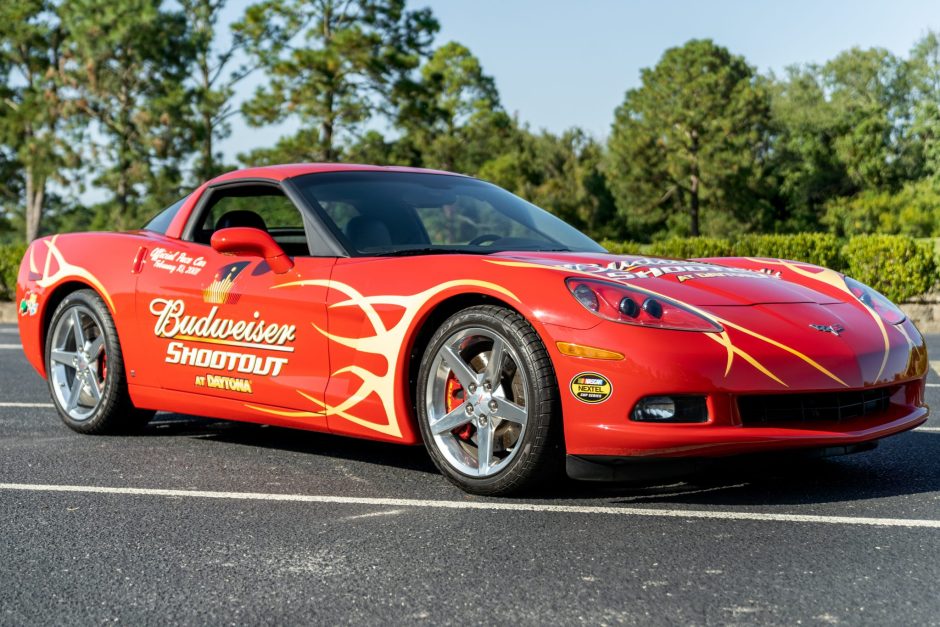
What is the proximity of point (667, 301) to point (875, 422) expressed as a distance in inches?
36.3

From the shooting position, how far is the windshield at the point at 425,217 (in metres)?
5.02

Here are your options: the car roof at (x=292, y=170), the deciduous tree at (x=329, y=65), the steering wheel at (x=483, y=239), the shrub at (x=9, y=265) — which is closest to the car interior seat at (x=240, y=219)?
the car roof at (x=292, y=170)

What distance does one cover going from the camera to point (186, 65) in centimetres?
3525

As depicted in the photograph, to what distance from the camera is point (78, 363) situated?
19.9 feet

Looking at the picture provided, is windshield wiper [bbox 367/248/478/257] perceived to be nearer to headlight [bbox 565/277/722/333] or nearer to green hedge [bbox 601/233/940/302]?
headlight [bbox 565/277/722/333]

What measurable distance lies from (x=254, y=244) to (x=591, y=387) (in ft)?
5.88

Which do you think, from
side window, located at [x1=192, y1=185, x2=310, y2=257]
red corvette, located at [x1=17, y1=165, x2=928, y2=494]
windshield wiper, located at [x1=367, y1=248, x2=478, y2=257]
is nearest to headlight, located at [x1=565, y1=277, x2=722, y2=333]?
red corvette, located at [x1=17, y1=165, x2=928, y2=494]

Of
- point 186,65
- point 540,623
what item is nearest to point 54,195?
point 186,65

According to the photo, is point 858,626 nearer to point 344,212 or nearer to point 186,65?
point 344,212

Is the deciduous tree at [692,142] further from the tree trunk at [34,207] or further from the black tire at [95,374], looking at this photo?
the black tire at [95,374]

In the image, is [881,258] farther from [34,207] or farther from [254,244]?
[34,207]

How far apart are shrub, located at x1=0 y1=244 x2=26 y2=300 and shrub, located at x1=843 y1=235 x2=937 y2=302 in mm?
12537

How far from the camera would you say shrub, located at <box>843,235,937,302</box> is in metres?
15.1


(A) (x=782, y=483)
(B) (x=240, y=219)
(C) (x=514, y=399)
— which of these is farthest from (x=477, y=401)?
(B) (x=240, y=219)
